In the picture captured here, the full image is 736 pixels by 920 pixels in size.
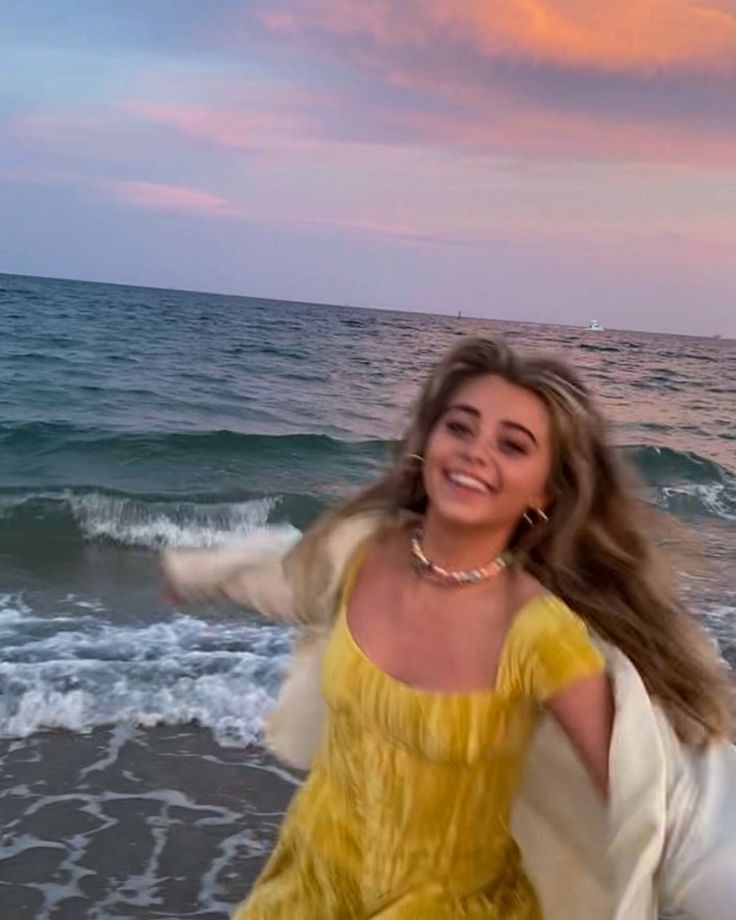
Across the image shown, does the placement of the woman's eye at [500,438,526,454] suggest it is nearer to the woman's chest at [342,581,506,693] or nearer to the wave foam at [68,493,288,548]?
the woman's chest at [342,581,506,693]

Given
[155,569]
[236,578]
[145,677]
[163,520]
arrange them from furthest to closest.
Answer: [163,520], [155,569], [145,677], [236,578]

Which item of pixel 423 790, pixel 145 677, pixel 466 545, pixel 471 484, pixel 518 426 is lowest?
pixel 145 677

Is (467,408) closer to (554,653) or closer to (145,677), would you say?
(554,653)

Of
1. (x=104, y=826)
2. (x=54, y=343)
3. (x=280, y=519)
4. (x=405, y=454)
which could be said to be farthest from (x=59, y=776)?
(x=54, y=343)

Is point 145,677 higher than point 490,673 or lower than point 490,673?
lower

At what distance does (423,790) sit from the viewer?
7.07 ft

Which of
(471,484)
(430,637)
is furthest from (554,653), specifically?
(471,484)

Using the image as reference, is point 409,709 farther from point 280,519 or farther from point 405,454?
point 280,519

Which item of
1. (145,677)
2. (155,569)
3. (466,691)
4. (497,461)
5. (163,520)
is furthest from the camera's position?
(163,520)

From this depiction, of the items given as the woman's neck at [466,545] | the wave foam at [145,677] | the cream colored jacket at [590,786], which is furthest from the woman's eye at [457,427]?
the wave foam at [145,677]

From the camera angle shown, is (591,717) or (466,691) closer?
(591,717)

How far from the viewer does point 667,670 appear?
2115 mm

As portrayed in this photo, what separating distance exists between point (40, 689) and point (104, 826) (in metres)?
1.61

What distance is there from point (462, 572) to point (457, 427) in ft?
0.93
